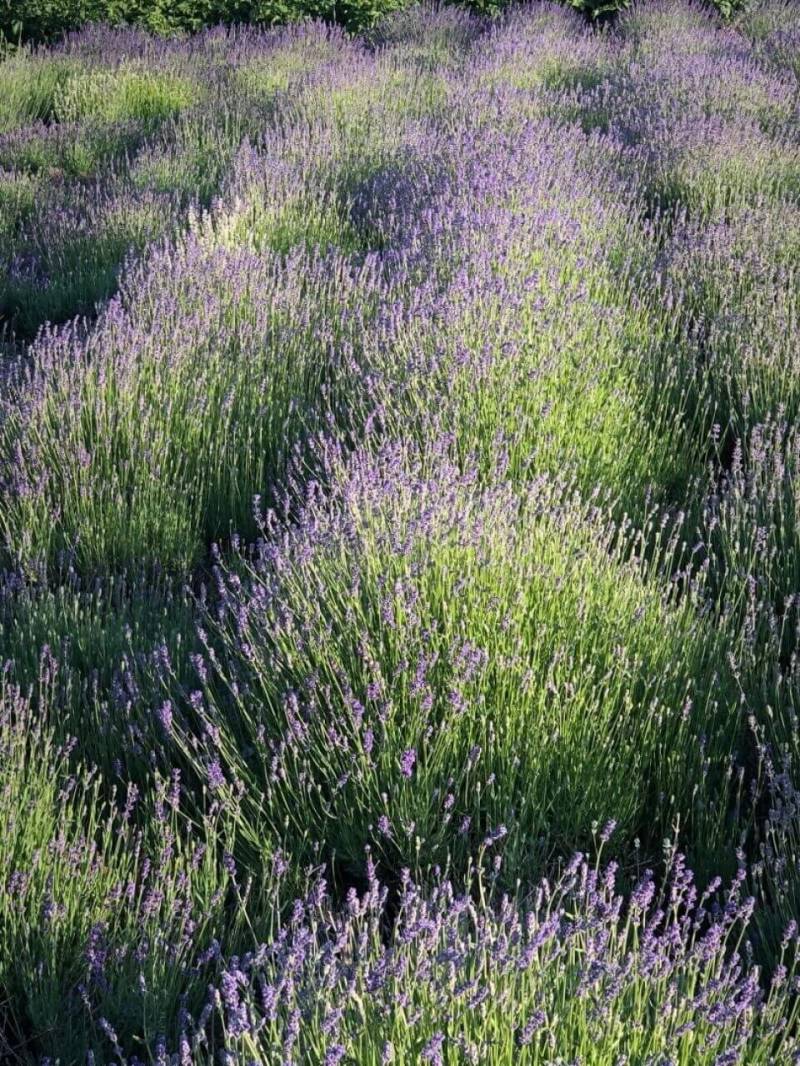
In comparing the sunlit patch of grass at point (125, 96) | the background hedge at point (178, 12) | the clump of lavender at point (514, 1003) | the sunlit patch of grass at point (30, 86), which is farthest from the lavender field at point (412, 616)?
the background hedge at point (178, 12)

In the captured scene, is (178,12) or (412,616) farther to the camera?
(178,12)

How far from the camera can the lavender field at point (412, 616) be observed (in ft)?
5.57

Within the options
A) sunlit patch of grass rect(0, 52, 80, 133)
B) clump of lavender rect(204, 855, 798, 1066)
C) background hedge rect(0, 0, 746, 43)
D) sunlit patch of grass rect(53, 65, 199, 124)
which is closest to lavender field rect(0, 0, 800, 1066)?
clump of lavender rect(204, 855, 798, 1066)

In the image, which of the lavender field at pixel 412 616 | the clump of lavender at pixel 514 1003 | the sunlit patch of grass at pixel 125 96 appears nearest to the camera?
the clump of lavender at pixel 514 1003

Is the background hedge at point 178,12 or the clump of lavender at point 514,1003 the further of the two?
the background hedge at point 178,12

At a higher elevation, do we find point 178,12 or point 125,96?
point 178,12

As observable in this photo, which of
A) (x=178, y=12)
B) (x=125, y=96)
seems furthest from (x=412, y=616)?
(x=178, y=12)

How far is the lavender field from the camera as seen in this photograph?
5.57 ft

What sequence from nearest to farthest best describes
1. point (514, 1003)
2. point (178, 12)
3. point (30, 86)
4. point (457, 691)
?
point (514, 1003), point (457, 691), point (30, 86), point (178, 12)

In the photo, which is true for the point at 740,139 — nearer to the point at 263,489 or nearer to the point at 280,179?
the point at 280,179

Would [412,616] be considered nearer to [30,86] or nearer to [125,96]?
[125,96]

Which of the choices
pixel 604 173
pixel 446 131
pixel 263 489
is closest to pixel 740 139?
pixel 604 173

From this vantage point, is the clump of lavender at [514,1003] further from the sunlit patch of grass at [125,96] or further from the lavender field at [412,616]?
the sunlit patch of grass at [125,96]

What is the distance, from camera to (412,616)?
2377 millimetres
